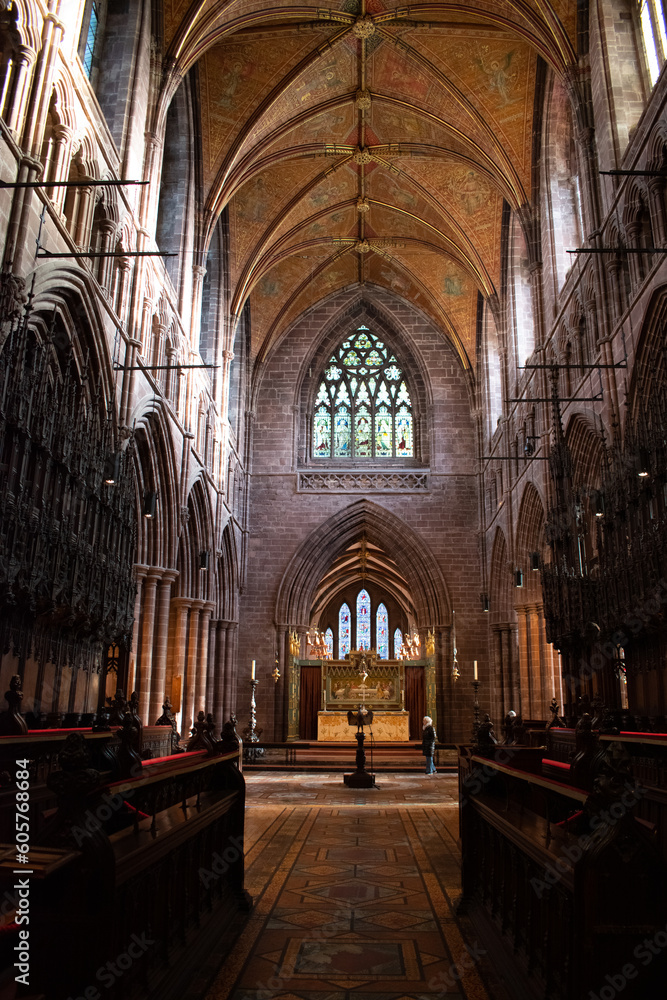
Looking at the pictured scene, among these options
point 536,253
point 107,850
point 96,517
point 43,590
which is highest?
point 536,253

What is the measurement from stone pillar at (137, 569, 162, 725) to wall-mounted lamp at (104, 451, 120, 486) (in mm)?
4395

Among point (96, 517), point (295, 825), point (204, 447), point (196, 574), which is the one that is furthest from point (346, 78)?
point (295, 825)

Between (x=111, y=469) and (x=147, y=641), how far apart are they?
512cm

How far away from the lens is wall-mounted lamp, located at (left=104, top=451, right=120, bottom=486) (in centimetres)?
1071

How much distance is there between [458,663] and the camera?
79.5 feet

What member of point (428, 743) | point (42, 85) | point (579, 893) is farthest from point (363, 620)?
point (579, 893)

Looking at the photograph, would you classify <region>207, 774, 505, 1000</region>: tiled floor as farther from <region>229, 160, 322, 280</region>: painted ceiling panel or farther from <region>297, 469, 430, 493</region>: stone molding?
<region>229, 160, 322, 280</region>: painted ceiling panel

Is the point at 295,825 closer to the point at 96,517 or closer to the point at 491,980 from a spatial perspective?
the point at 96,517

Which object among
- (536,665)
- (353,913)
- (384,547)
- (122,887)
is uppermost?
(384,547)

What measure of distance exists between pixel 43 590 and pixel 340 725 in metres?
15.4

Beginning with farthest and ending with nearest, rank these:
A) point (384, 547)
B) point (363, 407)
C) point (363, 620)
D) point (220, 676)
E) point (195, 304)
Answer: point (363, 620) < point (363, 407) < point (384, 547) < point (220, 676) < point (195, 304)

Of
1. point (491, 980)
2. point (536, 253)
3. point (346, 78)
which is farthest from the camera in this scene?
point (346, 78)

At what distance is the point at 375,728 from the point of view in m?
22.8

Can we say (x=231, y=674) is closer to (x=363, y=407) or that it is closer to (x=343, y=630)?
(x=363, y=407)
